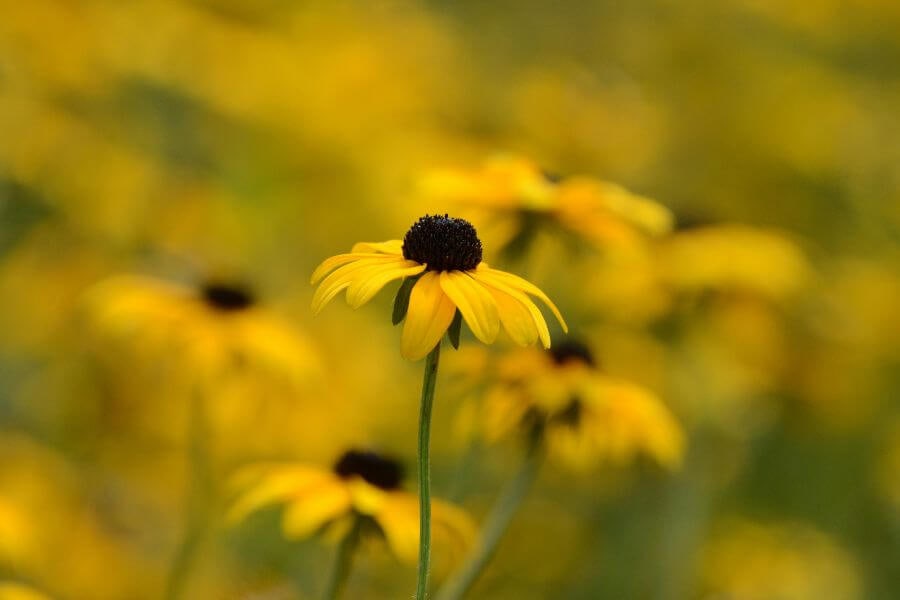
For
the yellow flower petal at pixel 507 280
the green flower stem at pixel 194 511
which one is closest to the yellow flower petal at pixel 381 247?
the yellow flower petal at pixel 507 280

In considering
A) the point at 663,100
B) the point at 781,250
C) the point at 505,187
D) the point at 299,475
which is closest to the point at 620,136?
the point at 663,100

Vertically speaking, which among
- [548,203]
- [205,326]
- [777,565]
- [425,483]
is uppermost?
[777,565]

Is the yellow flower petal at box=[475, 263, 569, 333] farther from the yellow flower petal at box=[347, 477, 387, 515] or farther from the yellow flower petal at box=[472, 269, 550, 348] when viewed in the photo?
the yellow flower petal at box=[347, 477, 387, 515]

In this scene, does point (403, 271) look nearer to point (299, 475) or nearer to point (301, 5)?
point (299, 475)

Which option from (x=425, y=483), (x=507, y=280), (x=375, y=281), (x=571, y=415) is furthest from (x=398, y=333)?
(x=425, y=483)

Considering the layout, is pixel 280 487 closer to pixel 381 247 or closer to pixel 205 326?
pixel 381 247

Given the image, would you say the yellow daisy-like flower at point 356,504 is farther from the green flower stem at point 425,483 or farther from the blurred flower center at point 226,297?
the blurred flower center at point 226,297
